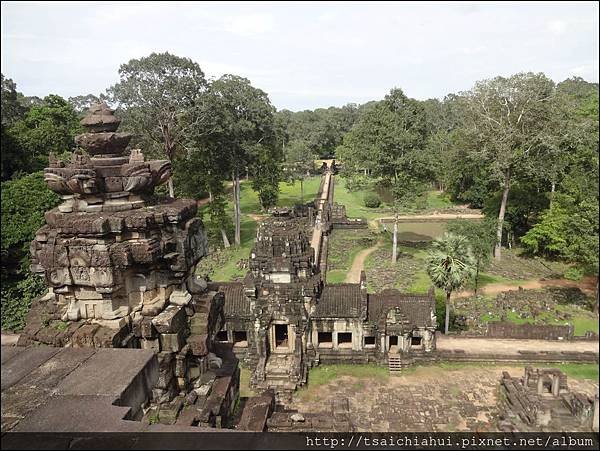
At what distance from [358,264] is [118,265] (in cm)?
3030

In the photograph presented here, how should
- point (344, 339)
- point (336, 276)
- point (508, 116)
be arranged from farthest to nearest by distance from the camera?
point (336, 276), point (508, 116), point (344, 339)

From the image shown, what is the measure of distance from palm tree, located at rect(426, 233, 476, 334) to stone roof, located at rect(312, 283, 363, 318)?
4435 mm

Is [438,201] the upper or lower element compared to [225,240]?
upper

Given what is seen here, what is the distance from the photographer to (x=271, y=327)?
2161cm

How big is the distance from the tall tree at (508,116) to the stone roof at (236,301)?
22.5 meters

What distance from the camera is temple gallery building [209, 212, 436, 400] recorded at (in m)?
21.2

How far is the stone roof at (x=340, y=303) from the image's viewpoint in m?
21.8

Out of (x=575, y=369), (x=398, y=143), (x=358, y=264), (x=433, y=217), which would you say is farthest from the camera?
(x=433, y=217)

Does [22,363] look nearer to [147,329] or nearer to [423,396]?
[147,329]

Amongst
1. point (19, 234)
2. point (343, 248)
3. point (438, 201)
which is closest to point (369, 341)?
point (19, 234)

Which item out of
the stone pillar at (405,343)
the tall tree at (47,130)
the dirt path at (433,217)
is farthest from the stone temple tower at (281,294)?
the dirt path at (433,217)

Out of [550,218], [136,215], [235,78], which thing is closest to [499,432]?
[136,215]

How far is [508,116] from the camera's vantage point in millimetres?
31438

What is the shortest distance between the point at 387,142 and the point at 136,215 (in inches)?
1084
